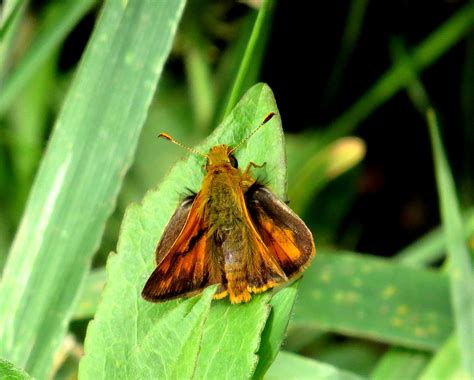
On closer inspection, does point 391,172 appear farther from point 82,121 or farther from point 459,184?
point 82,121

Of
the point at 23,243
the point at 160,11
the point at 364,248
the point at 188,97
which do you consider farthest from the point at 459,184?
the point at 23,243

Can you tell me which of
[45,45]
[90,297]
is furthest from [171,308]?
[45,45]

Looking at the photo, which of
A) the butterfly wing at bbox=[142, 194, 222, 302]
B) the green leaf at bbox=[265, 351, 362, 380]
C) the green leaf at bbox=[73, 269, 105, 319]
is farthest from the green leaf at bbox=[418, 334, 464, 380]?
the green leaf at bbox=[73, 269, 105, 319]

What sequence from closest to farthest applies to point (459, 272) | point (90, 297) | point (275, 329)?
1. point (275, 329)
2. point (459, 272)
3. point (90, 297)

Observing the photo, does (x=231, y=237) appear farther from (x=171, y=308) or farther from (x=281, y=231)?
(x=171, y=308)

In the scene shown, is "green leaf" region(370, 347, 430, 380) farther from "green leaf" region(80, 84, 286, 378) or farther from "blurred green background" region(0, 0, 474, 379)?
"green leaf" region(80, 84, 286, 378)

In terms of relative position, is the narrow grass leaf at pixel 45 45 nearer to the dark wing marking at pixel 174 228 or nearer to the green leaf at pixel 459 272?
the dark wing marking at pixel 174 228
